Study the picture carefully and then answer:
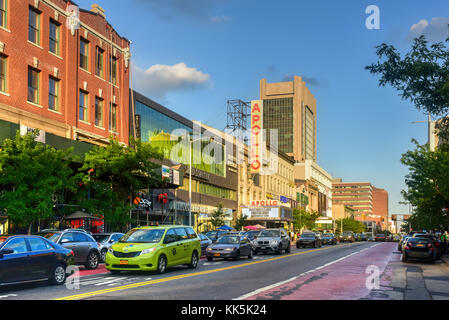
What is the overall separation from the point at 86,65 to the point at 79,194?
403 inches

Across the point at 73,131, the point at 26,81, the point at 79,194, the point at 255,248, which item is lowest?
the point at 255,248

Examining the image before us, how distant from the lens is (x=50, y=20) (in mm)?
33438

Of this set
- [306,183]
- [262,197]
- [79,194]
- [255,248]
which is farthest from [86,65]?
[306,183]

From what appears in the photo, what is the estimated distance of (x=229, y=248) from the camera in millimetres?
27188

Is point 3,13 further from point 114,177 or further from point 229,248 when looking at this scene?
point 229,248

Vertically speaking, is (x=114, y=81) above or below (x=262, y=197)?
above

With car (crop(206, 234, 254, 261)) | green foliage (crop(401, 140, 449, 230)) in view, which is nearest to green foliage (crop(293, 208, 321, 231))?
green foliage (crop(401, 140, 449, 230))

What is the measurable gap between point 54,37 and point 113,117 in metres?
8.41

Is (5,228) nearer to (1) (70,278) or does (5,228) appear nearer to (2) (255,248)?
(1) (70,278)

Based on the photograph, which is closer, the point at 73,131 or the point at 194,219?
the point at 73,131

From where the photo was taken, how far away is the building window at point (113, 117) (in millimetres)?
39719

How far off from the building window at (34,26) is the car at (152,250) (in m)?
17.0

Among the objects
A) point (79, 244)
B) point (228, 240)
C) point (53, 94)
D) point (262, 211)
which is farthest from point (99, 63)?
point (262, 211)

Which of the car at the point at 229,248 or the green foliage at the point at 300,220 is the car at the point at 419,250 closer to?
the car at the point at 229,248
